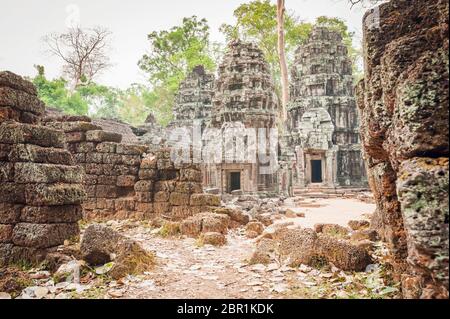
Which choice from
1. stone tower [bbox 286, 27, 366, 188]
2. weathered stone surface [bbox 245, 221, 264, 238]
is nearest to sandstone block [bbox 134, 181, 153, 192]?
weathered stone surface [bbox 245, 221, 264, 238]

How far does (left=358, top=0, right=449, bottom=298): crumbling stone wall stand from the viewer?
165 cm

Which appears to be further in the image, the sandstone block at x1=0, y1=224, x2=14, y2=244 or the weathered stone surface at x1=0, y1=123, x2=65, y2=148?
the weathered stone surface at x1=0, y1=123, x2=65, y2=148

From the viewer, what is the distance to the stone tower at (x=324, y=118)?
19.2m

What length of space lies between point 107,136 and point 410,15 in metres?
7.33

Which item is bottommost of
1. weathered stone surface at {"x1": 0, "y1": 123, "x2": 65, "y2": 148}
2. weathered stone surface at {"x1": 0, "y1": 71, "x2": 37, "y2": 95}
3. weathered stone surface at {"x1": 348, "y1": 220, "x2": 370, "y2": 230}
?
weathered stone surface at {"x1": 348, "y1": 220, "x2": 370, "y2": 230}

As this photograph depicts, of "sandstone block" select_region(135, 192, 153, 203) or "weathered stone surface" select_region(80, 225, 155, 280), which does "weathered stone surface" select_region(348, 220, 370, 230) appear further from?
"sandstone block" select_region(135, 192, 153, 203)

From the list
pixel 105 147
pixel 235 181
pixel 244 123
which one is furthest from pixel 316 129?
pixel 105 147

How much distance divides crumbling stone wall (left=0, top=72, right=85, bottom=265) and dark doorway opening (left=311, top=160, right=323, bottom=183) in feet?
61.2

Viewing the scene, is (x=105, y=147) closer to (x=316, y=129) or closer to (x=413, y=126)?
(x=413, y=126)

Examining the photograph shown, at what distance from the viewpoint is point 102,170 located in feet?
25.5

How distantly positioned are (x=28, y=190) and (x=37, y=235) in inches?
24.6

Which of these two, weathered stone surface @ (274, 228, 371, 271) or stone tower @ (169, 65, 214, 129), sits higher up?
stone tower @ (169, 65, 214, 129)

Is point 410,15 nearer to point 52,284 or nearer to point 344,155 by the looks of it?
point 52,284

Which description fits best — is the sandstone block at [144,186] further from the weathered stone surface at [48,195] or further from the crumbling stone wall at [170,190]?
the weathered stone surface at [48,195]
